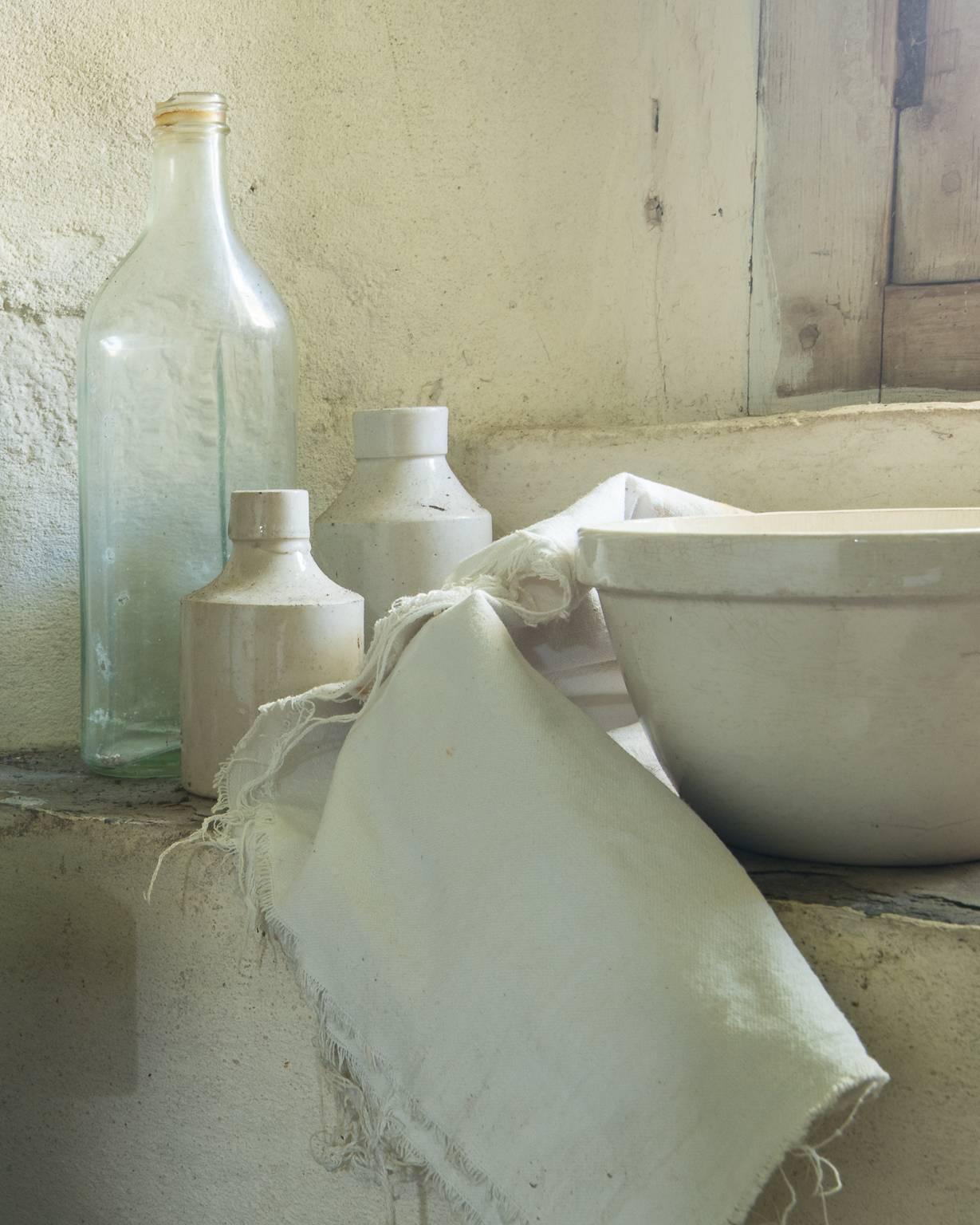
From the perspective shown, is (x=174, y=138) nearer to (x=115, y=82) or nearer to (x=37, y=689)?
(x=115, y=82)

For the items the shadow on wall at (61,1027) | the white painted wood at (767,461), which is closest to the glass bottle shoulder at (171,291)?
the white painted wood at (767,461)

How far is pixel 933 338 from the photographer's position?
3.49ft

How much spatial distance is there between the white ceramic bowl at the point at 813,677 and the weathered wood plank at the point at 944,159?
0.55 m

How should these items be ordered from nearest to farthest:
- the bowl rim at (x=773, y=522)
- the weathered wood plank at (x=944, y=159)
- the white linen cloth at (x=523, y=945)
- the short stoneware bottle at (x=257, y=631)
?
the white linen cloth at (x=523, y=945), the bowl rim at (x=773, y=522), the short stoneware bottle at (x=257, y=631), the weathered wood plank at (x=944, y=159)

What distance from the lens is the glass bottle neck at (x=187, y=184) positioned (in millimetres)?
915

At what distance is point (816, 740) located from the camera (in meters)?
0.60

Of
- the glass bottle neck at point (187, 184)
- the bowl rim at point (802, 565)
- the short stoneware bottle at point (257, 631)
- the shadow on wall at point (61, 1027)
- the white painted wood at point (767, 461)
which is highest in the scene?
Answer: the glass bottle neck at point (187, 184)

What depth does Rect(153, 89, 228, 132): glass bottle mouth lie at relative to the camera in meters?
0.89

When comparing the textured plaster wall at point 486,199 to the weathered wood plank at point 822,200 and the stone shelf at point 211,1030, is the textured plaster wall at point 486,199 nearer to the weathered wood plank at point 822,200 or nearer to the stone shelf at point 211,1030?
the weathered wood plank at point 822,200

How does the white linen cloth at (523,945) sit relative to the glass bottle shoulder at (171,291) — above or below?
below

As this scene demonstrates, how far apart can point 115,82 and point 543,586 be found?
2.05 ft

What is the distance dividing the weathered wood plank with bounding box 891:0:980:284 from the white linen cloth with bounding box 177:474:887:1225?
1.83 ft

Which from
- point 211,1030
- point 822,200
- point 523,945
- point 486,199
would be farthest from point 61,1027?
point 822,200

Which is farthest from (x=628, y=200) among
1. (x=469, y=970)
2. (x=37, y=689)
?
(x=469, y=970)
